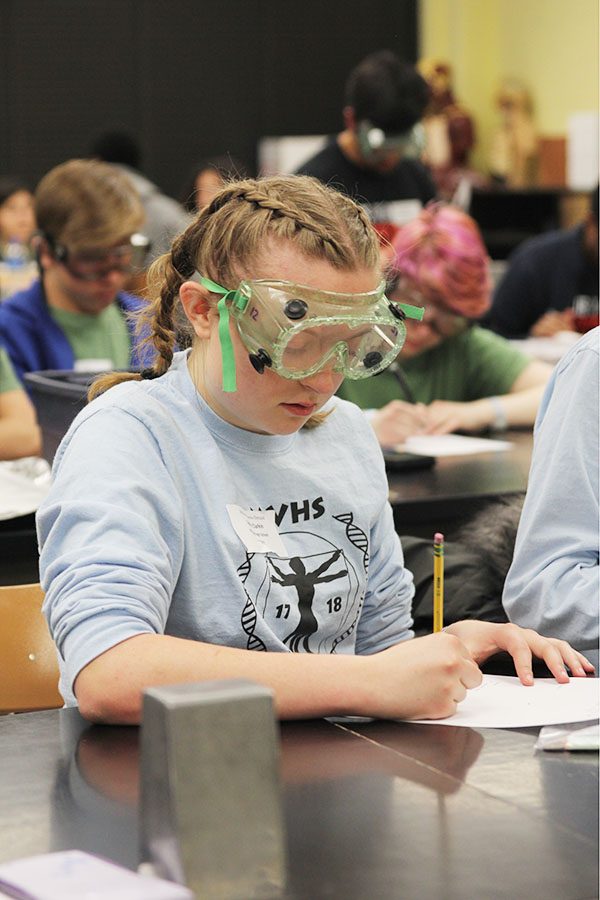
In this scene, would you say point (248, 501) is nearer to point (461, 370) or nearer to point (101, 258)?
point (101, 258)

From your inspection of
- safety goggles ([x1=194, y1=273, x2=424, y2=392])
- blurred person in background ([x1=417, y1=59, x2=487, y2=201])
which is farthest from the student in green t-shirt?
blurred person in background ([x1=417, y1=59, x2=487, y2=201])

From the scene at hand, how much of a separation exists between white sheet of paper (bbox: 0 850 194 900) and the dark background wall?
849cm

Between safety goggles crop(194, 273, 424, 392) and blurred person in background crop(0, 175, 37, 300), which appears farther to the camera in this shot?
blurred person in background crop(0, 175, 37, 300)

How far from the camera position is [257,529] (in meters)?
1.53

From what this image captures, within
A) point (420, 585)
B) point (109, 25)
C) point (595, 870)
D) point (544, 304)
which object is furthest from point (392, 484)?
point (109, 25)

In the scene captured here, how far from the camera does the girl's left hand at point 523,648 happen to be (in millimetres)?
1451

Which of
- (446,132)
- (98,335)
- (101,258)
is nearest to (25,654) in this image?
(101,258)

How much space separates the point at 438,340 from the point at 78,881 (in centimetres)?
262

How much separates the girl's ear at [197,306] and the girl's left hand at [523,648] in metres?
0.45

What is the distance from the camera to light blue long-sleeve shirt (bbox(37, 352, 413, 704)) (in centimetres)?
132

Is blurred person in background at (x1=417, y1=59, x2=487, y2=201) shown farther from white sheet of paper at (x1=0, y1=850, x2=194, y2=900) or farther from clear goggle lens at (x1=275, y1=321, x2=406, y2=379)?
white sheet of paper at (x1=0, y1=850, x2=194, y2=900)

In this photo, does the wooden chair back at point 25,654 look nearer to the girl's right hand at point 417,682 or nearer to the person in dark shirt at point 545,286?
the girl's right hand at point 417,682

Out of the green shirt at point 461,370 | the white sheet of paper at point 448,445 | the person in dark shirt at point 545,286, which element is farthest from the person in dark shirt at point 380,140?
the white sheet of paper at point 448,445

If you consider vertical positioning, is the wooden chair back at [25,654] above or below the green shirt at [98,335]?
Answer: above
